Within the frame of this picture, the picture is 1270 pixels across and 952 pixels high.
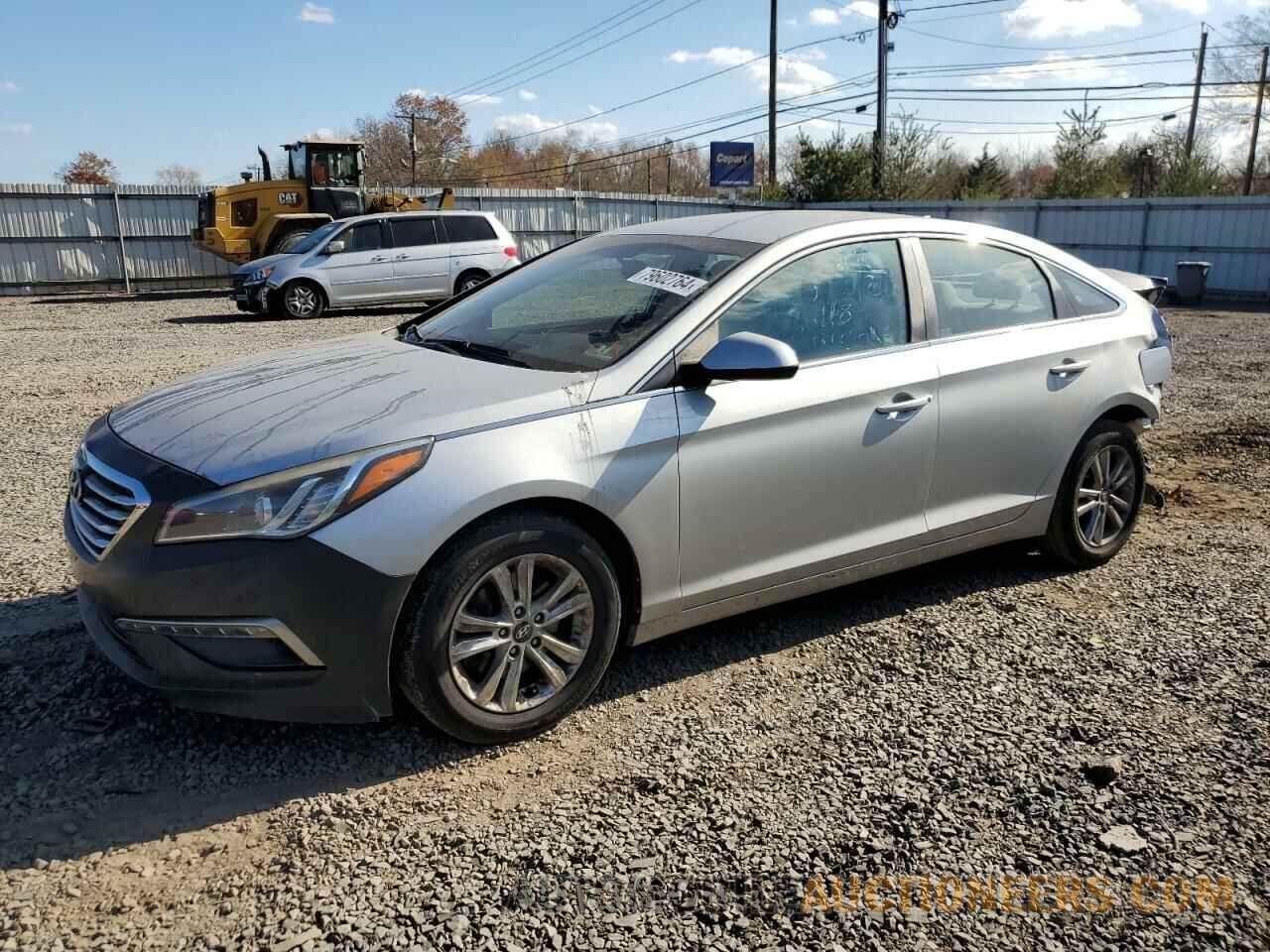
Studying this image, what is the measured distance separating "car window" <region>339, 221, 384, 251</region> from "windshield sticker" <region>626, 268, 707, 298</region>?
1410cm

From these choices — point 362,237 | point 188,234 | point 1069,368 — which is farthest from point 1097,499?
point 188,234

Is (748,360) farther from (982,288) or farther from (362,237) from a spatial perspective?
(362,237)

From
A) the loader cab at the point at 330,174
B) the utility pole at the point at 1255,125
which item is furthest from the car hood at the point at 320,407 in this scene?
the utility pole at the point at 1255,125

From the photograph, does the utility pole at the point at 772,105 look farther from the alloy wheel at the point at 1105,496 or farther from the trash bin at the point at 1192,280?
the alloy wheel at the point at 1105,496

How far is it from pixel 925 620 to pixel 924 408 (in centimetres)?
95

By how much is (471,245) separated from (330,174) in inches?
291

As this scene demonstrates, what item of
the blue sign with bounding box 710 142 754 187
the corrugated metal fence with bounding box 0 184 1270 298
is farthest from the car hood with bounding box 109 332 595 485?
the blue sign with bounding box 710 142 754 187

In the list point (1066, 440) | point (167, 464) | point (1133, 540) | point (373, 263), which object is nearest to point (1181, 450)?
point (1133, 540)

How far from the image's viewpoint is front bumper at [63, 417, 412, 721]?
2734 millimetres

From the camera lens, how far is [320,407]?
10.4 feet

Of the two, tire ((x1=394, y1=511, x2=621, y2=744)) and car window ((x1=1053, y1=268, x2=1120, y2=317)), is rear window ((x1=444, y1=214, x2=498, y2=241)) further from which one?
tire ((x1=394, y1=511, x2=621, y2=744))

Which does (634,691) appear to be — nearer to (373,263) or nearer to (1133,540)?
(1133,540)

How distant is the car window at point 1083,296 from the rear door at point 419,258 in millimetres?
13987

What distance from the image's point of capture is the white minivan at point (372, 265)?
16406 mm
